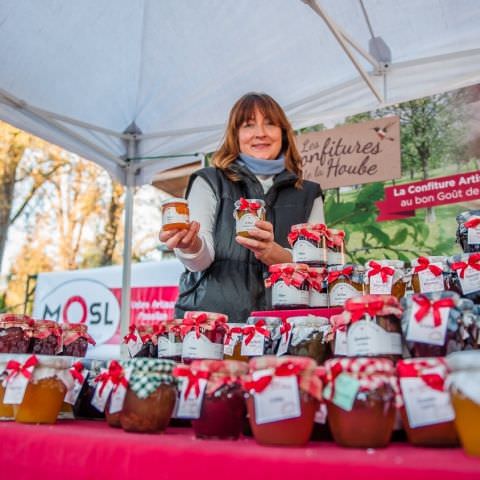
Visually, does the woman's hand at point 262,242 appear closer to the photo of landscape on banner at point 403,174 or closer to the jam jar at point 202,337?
the jam jar at point 202,337

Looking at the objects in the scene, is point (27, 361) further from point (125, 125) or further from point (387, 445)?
point (125, 125)

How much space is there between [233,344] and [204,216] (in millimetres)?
737

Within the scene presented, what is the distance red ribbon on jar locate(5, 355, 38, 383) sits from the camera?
1252 mm

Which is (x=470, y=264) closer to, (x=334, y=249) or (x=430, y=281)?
(x=430, y=281)

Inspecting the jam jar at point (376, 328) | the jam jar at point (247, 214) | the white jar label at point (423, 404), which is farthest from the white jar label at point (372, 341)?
the jam jar at point (247, 214)

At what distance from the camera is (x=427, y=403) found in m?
0.94

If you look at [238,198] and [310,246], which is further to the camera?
[238,198]

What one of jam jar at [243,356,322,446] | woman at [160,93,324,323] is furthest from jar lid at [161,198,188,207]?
jam jar at [243,356,322,446]

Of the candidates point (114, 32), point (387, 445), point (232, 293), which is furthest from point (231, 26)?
point (387, 445)

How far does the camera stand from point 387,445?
946 mm

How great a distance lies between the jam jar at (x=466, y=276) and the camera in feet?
4.20

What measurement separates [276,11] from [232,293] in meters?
1.62

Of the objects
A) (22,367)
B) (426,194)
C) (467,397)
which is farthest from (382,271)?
(426,194)

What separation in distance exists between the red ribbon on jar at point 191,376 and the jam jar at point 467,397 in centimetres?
44
